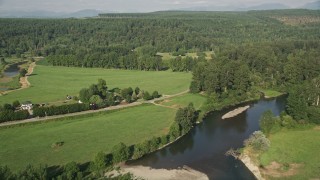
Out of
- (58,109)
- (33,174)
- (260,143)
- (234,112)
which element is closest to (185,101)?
(234,112)

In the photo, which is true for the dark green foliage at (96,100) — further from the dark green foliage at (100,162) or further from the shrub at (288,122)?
the shrub at (288,122)

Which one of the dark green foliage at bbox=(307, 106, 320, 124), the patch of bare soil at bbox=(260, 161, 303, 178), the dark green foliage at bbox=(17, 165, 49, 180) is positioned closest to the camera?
the dark green foliage at bbox=(17, 165, 49, 180)

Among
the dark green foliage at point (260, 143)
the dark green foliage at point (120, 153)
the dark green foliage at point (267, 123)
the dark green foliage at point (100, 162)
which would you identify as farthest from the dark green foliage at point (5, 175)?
the dark green foliage at point (267, 123)

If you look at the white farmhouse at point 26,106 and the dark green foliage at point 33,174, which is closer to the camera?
the dark green foliage at point 33,174

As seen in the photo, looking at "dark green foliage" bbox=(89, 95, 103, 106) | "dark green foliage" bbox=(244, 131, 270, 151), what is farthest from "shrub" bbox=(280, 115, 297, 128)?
"dark green foliage" bbox=(89, 95, 103, 106)

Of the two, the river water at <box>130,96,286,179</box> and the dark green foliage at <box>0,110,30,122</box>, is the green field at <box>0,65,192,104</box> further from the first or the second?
the river water at <box>130,96,286,179</box>

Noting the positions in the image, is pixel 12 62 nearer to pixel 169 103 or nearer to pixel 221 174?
pixel 169 103

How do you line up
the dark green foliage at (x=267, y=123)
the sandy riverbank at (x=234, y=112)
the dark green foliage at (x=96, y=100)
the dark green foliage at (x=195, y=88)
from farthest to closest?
the dark green foliage at (x=195, y=88) < the dark green foliage at (x=96, y=100) < the sandy riverbank at (x=234, y=112) < the dark green foliage at (x=267, y=123)
